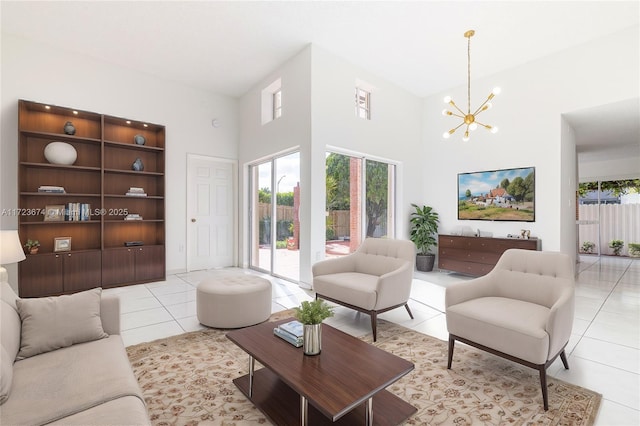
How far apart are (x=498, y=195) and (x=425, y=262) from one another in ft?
5.97

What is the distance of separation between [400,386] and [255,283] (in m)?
1.79

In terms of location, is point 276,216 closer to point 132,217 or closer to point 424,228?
point 132,217

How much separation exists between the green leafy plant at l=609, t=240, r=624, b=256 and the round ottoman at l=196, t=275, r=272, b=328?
10.2 metres

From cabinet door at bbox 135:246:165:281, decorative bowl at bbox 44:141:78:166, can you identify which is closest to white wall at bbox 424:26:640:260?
cabinet door at bbox 135:246:165:281

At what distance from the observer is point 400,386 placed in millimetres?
2084

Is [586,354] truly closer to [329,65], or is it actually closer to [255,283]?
[255,283]

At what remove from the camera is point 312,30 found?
13.8ft

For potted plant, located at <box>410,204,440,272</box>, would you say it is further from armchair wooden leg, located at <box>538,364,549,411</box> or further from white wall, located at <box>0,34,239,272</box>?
armchair wooden leg, located at <box>538,364,549,411</box>

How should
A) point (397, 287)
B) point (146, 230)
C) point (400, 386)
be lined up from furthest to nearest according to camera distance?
1. point (146, 230)
2. point (397, 287)
3. point (400, 386)

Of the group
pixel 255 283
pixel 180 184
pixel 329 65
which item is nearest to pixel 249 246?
pixel 180 184

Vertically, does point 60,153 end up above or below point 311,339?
above

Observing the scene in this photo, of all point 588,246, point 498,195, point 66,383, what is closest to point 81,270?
point 66,383

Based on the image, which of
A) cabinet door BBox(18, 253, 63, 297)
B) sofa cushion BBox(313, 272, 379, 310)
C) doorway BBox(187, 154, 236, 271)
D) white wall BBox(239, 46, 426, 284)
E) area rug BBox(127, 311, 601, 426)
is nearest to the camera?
area rug BBox(127, 311, 601, 426)

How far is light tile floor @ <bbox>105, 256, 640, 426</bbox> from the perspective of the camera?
215cm
